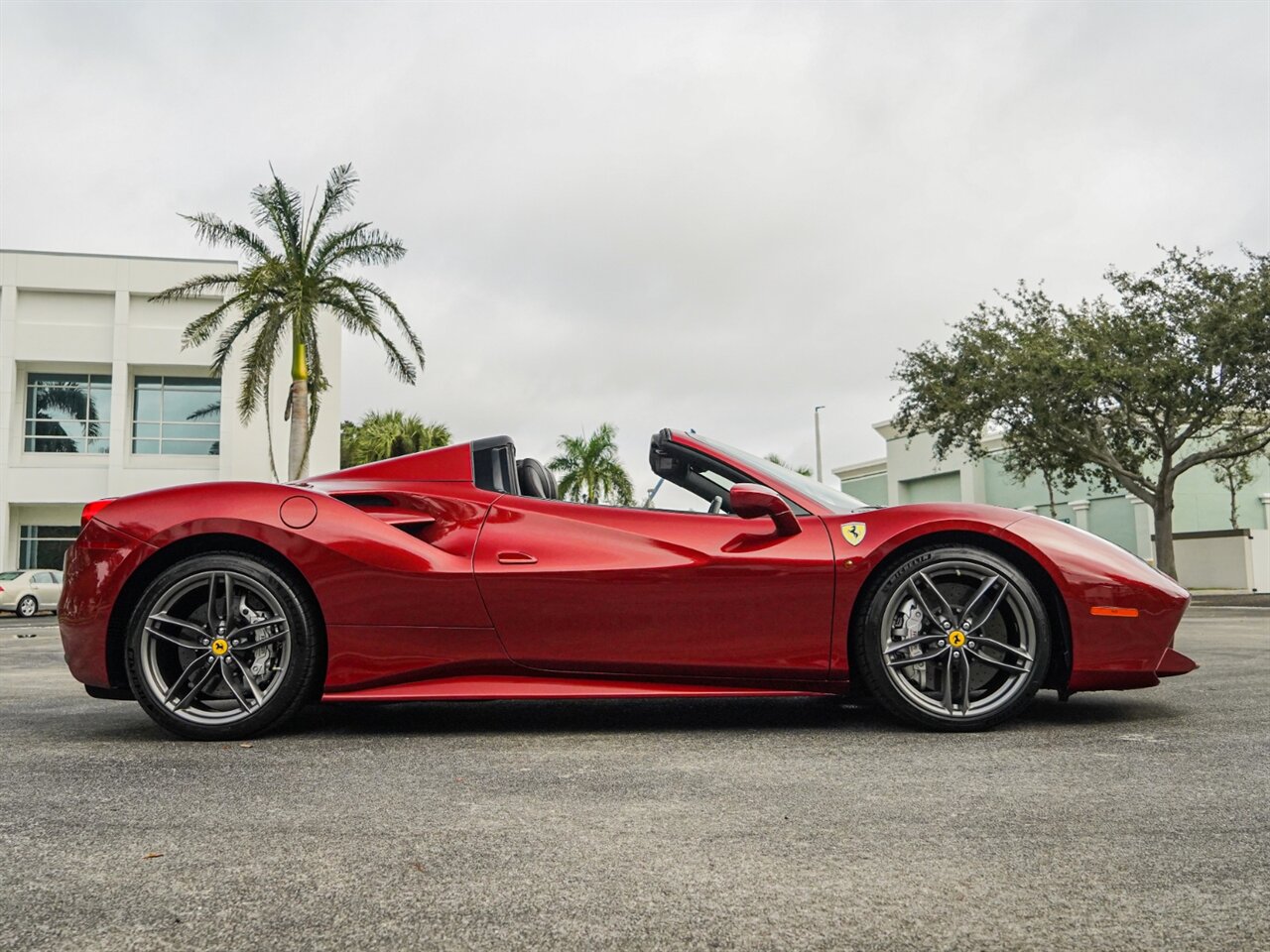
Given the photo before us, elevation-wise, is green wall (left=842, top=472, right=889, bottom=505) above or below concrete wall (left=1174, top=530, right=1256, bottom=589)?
above

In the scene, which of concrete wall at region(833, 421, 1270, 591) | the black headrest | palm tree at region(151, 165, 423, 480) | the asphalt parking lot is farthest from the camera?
concrete wall at region(833, 421, 1270, 591)

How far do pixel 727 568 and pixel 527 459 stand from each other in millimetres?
1009

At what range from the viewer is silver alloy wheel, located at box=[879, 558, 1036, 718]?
3816 millimetres

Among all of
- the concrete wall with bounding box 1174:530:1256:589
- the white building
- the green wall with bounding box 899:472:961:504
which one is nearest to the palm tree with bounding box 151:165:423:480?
the white building

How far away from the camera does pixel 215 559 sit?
153 inches

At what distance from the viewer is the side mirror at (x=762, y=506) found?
383cm

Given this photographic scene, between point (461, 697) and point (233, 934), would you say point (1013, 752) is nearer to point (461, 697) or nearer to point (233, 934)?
point (461, 697)

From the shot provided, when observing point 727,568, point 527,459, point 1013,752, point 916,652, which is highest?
point 527,459

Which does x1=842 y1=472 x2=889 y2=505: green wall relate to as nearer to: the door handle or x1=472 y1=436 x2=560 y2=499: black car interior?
x1=472 y1=436 x2=560 y2=499: black car interior

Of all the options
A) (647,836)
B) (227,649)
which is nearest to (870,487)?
(227,649)

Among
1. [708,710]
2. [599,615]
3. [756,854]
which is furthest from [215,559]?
[756,854]

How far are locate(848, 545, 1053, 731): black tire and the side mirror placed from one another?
371 millimetres

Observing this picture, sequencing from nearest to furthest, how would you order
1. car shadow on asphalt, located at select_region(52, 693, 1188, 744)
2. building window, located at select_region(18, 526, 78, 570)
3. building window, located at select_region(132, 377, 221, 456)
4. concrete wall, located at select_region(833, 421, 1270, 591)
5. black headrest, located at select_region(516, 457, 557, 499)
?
car shadow on asphalt, located at select_region(52, 693, 1188, 744)
black headrest, located at select_region(516, 457, 557, 499)
building window, located at select_region(18, 526, 78, 570)
building window, located at select_region(132, 377, 221, 456)
concrete wall, located at select_region(833, 421, 1270, 591)

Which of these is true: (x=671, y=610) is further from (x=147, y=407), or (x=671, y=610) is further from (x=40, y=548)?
(x=40, y=548)
